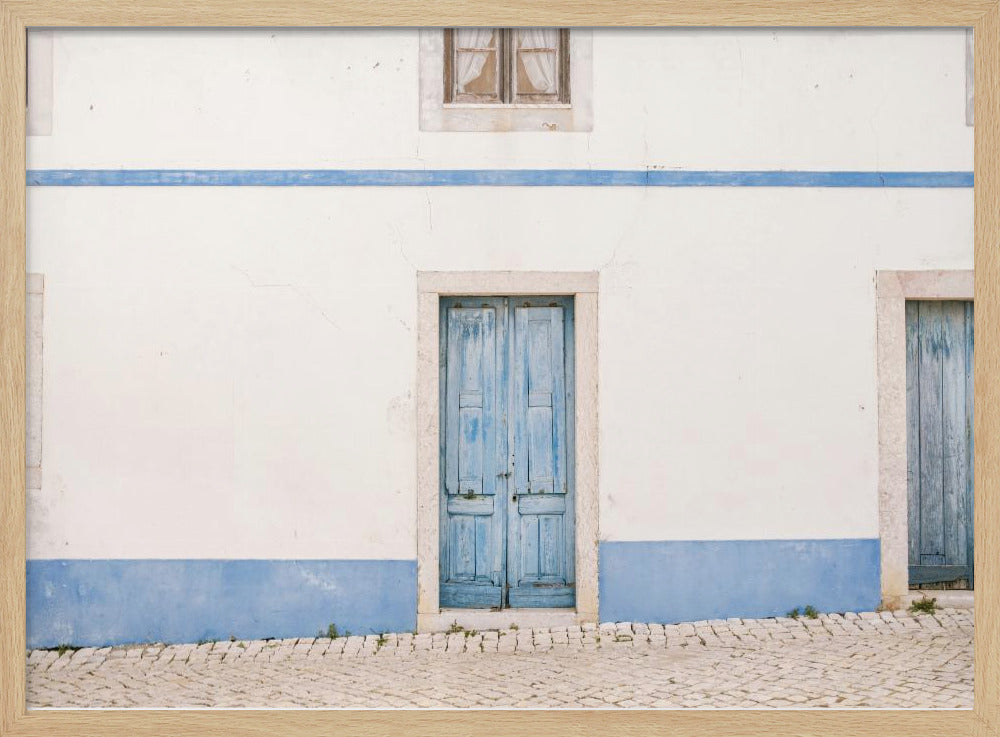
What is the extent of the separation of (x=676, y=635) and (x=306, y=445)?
7.16 ft

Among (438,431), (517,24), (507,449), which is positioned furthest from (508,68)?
(507,449)

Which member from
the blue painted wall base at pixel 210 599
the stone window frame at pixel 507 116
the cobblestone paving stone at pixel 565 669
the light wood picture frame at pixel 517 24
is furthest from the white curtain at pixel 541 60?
the cobblestone paving stone at pixel 565 669

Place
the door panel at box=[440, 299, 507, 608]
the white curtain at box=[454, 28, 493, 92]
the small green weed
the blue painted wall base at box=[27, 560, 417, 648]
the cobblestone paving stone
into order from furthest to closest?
the door panel at box=[440, 299, 507, 608] < the small green weed < the blue painted wall base at box=[27, 560, 417, 648] < the cobblestone paving stone < the white curtain at box=[454, 28, 493, 92]

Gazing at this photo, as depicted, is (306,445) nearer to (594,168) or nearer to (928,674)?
(594,168)

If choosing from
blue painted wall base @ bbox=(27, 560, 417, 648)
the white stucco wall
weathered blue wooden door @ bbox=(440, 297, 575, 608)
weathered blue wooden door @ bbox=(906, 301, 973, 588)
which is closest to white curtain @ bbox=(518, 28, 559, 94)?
the white stucco wall

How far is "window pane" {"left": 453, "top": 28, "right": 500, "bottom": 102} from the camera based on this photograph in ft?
12.9

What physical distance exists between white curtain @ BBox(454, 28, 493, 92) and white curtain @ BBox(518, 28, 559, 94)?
0.58ft

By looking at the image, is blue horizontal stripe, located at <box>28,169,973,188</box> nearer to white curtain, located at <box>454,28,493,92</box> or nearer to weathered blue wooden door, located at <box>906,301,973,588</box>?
white curtain, located at <box>454,28,493,92</box>

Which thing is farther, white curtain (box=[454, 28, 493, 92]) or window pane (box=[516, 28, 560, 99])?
window pane (box=[516, 28, 560, 99])

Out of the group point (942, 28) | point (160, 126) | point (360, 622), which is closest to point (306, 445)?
point (360, 622)

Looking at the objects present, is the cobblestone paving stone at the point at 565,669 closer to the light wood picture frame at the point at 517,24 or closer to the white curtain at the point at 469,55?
the light wood picture frame at the point at 517,24

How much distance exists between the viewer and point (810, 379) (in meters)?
5.05

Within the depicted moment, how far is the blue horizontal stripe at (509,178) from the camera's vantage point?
4914mm

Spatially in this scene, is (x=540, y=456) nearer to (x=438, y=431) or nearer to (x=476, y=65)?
(x=438, y=431)
